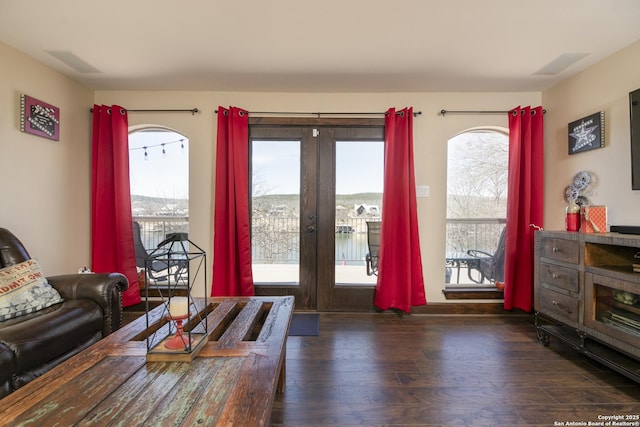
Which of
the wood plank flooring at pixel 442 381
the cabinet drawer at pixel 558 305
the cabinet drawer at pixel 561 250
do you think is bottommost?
the wood plank flooring at pixel 442 381

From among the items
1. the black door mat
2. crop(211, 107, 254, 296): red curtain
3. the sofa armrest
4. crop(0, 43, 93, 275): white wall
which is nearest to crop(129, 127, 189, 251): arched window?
crop(0, 43, 93, 275): white wall

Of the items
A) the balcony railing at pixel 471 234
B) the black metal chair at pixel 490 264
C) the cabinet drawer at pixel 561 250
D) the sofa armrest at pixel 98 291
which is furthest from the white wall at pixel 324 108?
the sofa armrest at pixel 98 291

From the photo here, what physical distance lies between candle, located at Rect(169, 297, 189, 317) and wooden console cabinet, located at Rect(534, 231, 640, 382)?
263cm

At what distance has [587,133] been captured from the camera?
251 cm

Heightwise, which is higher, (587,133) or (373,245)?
(587,133)

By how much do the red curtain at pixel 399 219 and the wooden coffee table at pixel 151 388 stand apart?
189 centimetres

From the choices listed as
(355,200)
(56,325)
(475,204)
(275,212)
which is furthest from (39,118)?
(475,204)

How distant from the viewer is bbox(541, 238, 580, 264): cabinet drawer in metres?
2.12

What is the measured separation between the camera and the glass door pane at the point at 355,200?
10.4 ft

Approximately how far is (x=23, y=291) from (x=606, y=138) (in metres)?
4.64

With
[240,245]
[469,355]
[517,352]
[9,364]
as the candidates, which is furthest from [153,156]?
[517,352]

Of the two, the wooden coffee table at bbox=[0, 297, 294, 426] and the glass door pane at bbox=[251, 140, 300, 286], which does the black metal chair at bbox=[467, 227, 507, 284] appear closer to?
the glass door pane at bbox=[251, 140, 300, 286]

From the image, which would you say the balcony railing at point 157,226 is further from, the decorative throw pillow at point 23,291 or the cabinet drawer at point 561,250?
the cabinet drawer at point 561,250

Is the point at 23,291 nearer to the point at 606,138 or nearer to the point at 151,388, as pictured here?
the point at 151,388
